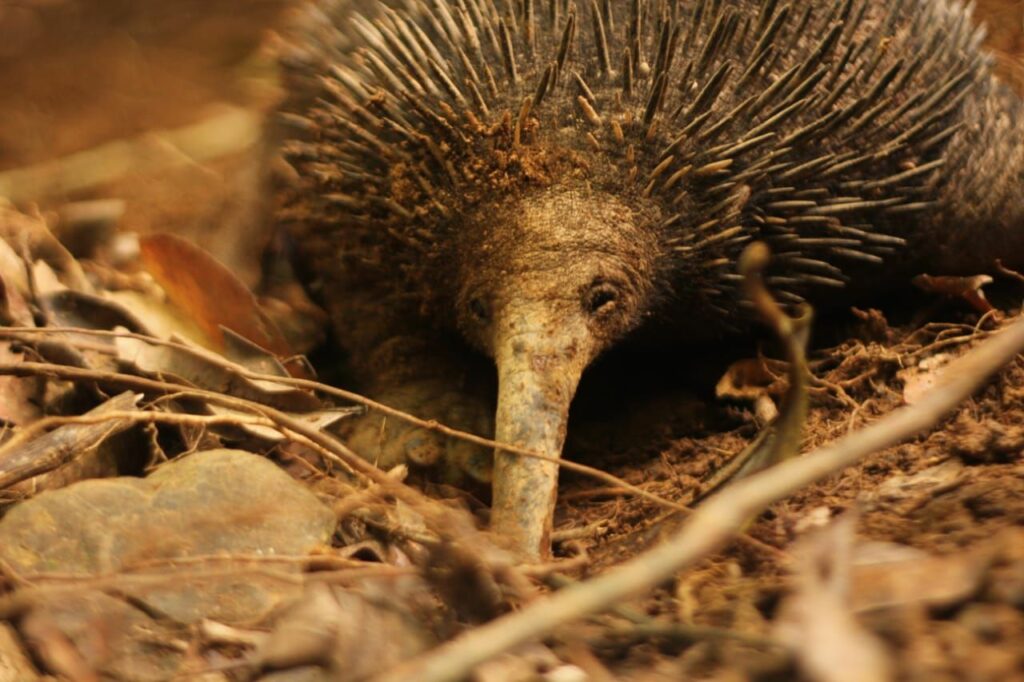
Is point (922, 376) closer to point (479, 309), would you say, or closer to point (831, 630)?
point (479, 309)

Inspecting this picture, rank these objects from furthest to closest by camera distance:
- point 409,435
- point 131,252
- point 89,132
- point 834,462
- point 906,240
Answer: point 89,132 < point 131,252 < point 906,240 < point 409,435 < point 834,462

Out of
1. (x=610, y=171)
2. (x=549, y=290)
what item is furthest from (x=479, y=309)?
(x=610, y=171)

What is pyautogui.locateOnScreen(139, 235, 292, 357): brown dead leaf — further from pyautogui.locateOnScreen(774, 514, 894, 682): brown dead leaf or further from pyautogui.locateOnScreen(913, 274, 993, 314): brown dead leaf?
pyautogui.locateOnScreen(774, 514, 894, 682): brown dead leaf

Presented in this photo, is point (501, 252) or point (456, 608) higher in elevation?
point (501, 252)

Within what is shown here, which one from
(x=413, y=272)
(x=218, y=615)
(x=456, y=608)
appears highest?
(x=413, y=272)

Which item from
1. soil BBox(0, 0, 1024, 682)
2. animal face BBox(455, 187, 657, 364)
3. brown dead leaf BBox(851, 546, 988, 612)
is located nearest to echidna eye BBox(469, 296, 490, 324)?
animal face BBox(455, 187, 657, 364)

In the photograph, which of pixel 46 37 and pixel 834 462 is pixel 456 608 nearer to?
pixel 834 462

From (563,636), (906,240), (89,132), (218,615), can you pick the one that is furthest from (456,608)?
(89,132)

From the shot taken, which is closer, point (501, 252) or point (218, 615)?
point (218, 615)
